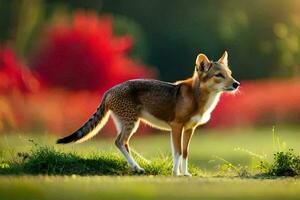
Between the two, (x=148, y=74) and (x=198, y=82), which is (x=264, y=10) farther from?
(x=198, y=82)

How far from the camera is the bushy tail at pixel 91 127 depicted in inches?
578

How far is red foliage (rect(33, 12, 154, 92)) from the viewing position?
3397 centimetres

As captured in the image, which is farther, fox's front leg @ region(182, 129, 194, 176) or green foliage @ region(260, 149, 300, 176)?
fox's front leg @ region(182, 129, 194, 176)

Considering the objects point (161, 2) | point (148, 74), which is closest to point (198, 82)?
point (148, 74)

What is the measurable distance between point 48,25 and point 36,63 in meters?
3.05

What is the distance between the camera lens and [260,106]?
29.0 m

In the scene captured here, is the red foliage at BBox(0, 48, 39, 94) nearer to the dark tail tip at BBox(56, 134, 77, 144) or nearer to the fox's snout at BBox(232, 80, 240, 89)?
the dark tail tip at BBox(56, 134, 77, 144)

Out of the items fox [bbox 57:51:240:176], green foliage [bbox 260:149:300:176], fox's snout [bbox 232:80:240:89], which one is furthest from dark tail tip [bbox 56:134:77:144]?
green foliage [bbox 260:149:300:176]

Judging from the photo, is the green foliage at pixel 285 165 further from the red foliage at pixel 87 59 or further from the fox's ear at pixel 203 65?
the red foliage at pixel 87 59

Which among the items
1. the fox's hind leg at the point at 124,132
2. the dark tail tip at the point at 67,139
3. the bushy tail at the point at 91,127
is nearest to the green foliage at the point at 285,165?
the fox's hind leg at the point at 124,132

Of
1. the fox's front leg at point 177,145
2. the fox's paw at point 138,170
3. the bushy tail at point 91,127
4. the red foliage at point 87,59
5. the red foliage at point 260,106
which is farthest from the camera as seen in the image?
the red foliage at point 87,59

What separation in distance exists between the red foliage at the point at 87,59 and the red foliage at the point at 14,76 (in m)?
0.74

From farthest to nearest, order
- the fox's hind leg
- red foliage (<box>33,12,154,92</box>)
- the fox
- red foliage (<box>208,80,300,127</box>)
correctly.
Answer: red foliage (<box>33,12,154,92</box>) < red foliage (<box>208,80,300,127</box>) < the fox's hind leg < the fox

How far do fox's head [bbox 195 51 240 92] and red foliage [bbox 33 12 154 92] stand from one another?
19098 millimetres
